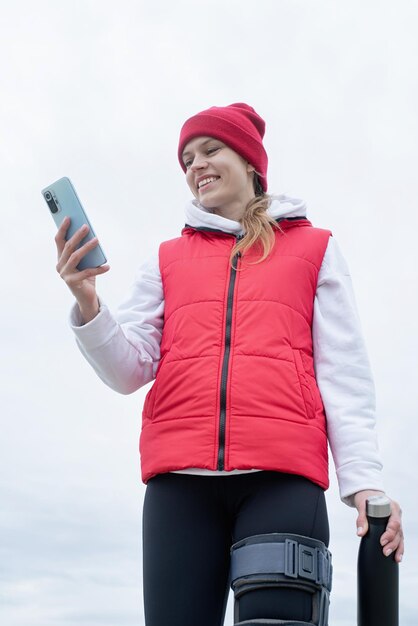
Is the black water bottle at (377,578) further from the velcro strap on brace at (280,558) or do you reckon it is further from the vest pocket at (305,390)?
the vest pocket at (305,390)

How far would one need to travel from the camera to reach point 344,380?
12.3ft

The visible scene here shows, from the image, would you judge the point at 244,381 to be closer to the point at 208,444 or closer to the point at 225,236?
the point at 208,444

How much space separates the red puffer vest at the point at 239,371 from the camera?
347cm

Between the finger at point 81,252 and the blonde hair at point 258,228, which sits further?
the blonde hair at point 258,228

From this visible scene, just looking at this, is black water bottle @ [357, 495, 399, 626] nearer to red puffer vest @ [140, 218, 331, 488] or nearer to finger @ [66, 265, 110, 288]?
red puffer vest @ [140, 218, 331, 488]

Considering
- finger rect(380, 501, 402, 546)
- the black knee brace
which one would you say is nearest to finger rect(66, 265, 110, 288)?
the black knee brace

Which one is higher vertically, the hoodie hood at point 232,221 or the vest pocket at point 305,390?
the hoodie hood at point 232,221

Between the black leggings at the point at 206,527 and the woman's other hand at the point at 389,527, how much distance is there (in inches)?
5.8

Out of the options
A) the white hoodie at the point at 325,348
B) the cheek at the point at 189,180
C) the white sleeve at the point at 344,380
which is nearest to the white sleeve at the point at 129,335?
the white hoodie at the point at 325,348

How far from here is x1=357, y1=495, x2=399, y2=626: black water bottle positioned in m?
3.45

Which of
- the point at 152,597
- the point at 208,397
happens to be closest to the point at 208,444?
the point at 208,397

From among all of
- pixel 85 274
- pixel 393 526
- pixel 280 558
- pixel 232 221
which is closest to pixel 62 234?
pixel 85 274

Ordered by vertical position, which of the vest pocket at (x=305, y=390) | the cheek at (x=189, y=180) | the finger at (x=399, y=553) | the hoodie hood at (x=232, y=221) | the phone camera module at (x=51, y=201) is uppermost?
the cheek at (x=189, y=180)

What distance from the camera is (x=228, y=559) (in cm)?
360
